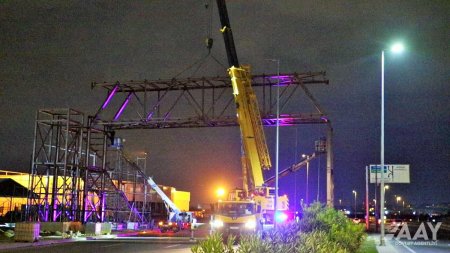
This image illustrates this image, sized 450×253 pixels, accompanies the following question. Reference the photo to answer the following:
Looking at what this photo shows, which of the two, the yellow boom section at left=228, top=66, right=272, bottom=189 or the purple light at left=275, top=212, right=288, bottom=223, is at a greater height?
the yellow boom section at left=228, top=66, right=272, bottom=189

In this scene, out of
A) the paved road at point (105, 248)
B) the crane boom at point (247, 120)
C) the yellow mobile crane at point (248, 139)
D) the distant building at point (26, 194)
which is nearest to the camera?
the paved road at point (105, 248)

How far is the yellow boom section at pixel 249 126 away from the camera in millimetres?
36812

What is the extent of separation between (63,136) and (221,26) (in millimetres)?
22585

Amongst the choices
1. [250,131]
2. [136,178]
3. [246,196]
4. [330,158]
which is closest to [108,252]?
[246,196]

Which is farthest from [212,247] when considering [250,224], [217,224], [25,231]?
[25,231]

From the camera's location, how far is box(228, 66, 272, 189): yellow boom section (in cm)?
3681

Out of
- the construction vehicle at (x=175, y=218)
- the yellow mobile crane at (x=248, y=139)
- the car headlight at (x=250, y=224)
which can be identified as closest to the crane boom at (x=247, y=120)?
the yellow mobile crane at (x=248, y=139)

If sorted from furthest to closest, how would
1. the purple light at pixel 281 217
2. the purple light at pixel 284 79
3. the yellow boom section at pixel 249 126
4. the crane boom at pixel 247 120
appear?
1. the purple light at pixel 284 79
2. the yellow boom section at pixel 249 126
3. the crane boom at pixel 247 120
4. the purple light at pixel 281 217

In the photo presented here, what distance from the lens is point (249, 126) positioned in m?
36.8

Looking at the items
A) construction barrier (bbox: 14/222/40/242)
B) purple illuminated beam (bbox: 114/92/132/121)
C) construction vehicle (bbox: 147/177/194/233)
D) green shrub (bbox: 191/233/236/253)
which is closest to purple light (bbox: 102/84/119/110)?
purple illuminated beam (bbox: 114/92/132/121)

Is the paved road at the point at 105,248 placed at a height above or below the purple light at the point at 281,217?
below

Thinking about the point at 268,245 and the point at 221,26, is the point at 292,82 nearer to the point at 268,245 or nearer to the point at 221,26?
the point at 221,26

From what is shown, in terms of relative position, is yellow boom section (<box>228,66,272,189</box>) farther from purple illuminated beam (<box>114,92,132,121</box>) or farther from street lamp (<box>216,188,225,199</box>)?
purple illuminated beam (<box>114,92,132,121</box>)

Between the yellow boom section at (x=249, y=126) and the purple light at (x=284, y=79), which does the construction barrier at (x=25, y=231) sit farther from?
the purple light at (x=284, y=79)
